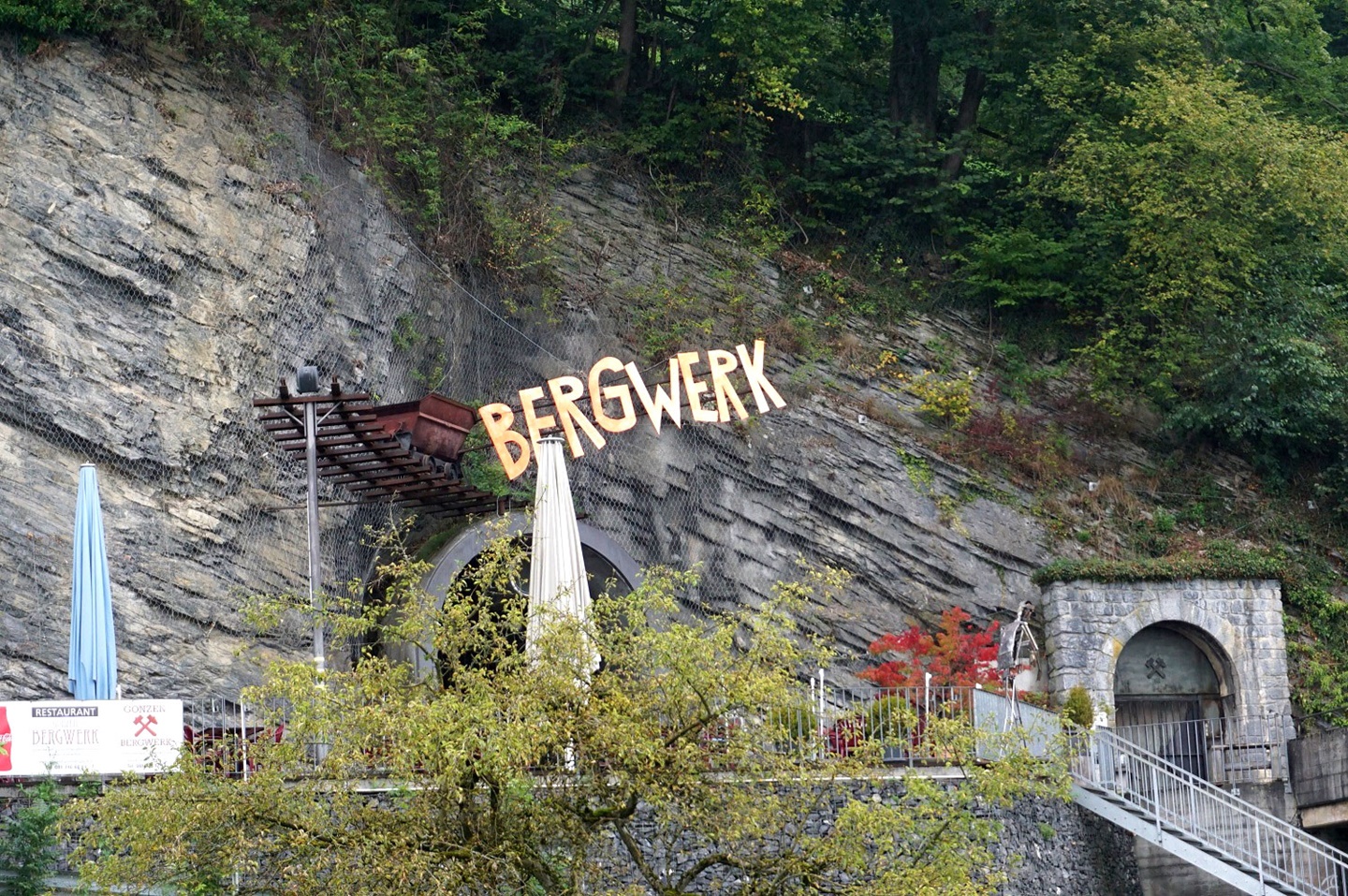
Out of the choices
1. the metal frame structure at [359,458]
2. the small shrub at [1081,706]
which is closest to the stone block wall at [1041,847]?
the small shrub at [1081,706]

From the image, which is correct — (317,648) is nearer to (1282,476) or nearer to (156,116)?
(156,116)

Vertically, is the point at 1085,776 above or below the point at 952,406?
below

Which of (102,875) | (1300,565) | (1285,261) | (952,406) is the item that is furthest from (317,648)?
(1285,261)

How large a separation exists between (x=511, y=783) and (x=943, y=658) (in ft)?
35.5

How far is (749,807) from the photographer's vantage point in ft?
49.7

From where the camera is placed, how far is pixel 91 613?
18938 millimetres

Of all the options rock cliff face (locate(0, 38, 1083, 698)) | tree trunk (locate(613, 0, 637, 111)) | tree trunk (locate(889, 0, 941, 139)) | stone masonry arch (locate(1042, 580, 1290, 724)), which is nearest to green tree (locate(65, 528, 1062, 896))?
rock cliff face (locate(0, 38, 1083, 698))

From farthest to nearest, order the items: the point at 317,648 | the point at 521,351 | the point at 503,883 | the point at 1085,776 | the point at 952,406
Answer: the point at 952,406
the point at 521,351
the point at 1085,776
the point at 317,648
the point at 503,883

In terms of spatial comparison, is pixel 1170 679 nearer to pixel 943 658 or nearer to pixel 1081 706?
pixel 1081 706

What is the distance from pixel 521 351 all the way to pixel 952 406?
22.4 ft

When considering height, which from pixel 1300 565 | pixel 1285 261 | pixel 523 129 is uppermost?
pixel 523 129

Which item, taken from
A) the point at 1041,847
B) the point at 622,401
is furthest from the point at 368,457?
the point at 1041,847

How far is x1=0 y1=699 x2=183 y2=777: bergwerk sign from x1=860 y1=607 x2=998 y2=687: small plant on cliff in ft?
31.1

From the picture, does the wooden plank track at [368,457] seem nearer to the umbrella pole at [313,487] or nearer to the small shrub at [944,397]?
the umbrella pole at [313,487]
